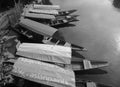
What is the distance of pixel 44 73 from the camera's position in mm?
7277

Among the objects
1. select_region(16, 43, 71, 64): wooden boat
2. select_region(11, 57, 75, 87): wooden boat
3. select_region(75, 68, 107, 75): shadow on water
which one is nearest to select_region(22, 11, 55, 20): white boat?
select_region(16, 43, 71, 64): wooden boat

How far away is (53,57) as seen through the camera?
27.4ft

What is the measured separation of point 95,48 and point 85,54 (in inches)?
45.1

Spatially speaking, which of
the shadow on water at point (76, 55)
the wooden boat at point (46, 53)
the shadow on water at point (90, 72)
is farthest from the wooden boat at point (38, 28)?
the shadow on water at point (90, 72)

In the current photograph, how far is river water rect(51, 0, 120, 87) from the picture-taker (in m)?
9.81

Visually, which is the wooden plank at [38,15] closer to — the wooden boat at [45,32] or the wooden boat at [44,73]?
the wooden boat at [45,32]

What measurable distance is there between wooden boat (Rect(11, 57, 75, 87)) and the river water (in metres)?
2.44

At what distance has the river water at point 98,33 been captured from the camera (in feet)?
32.2

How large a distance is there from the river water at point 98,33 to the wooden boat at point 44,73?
8.00 feet

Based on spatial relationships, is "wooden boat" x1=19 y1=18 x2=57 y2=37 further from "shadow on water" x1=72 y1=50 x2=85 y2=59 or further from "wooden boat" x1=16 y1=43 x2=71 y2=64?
"shadow on water" x1=72 y1=50 x2=85 y2=59

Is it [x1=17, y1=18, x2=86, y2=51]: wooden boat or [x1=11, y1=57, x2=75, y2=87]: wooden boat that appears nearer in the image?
[x1=11, y1=57, x2=75, y2=87]: wooden boat

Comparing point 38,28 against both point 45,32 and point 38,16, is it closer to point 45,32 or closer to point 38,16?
point 45,32

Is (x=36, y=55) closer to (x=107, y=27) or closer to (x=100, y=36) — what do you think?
(x=100, y=36)

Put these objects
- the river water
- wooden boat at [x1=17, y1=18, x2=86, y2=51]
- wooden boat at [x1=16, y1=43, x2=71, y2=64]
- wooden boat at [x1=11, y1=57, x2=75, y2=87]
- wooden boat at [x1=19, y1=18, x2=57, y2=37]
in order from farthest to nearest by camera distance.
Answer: wooden boat at [x1=19, y1=18, x2=57, y2=37]
wooden boat at [x1=17, y1=18, x2=86, y2=51]
the river water
wooden boat at [x1=16, y1=43, x2=71, y2=64]
wooden boat at [x1=11, y1=57, x2=75, y2=87]
